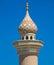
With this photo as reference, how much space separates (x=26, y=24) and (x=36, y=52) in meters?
2.77

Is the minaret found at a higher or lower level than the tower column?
higher

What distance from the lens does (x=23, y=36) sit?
24.4 m

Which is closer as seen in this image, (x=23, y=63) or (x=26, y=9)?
(x=23, y=63)

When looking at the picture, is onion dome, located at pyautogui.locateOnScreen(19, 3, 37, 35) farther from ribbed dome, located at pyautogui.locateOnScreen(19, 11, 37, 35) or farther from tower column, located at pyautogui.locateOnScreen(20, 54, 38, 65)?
tower column, located at pyautogui.locateOnScreen(20, 54, 38, 65)

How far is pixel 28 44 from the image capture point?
23.8m

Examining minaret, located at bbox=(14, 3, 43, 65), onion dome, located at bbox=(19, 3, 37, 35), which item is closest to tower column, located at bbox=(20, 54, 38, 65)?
minaret, located at bbox=(14, 3, 43, 65)

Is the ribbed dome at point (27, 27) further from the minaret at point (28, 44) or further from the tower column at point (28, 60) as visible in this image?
the tower column at point (28, 60)

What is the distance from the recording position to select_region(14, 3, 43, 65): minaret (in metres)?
23.8

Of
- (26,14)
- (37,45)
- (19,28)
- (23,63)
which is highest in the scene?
(26,14)

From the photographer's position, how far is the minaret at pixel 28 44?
23.8 metres

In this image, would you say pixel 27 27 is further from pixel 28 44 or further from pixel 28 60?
pixel 28 60

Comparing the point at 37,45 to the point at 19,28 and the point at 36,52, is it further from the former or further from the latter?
the point at 19,28

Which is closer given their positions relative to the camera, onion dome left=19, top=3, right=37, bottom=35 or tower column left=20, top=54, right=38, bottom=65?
tower column left=20, top=54, right=38, bottom=65

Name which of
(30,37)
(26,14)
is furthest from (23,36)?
(26,14)
